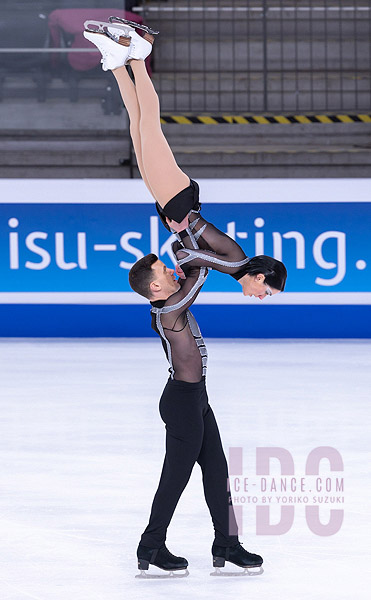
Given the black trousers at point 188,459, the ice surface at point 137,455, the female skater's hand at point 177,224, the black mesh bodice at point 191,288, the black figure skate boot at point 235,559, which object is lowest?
the ice surface at point 137,455

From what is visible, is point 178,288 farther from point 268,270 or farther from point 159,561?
point 159,561

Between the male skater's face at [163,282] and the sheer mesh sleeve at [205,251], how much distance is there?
0.07 meters

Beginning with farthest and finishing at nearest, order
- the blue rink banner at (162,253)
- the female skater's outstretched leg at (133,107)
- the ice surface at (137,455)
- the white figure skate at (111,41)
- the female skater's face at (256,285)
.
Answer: the blue rink banner at (162,253) < the ice surface at (137,455) < the female skater's face at (256,285) < the female skater's outstretched leg at (133,107) < the white figure skate at (111,41)

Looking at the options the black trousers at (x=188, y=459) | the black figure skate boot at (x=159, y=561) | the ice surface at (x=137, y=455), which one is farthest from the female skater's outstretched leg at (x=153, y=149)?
the ice surface at (x=137, y=455)

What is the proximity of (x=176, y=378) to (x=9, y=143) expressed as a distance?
7.01 m

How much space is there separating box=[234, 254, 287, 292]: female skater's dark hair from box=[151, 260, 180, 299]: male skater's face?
0.21 metres

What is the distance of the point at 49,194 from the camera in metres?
8.74

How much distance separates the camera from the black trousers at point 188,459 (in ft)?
11.5

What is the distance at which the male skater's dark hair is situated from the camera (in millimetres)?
3438

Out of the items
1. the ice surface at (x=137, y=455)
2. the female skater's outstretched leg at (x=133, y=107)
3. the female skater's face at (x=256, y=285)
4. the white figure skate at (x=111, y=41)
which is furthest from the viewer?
the ice surface at (x=137, y=455)

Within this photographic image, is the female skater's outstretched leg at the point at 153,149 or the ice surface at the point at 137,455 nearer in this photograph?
the female skater's outstretched leg at the point at 153,149

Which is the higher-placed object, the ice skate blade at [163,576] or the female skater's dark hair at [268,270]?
the female skater's dark hair at [268,270]

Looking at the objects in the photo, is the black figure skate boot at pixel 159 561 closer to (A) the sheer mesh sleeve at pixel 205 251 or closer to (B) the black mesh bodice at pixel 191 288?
(B) the black mesh bodice at pixel 191 288

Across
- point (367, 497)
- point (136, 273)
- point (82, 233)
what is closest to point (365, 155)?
point (82, 233)
